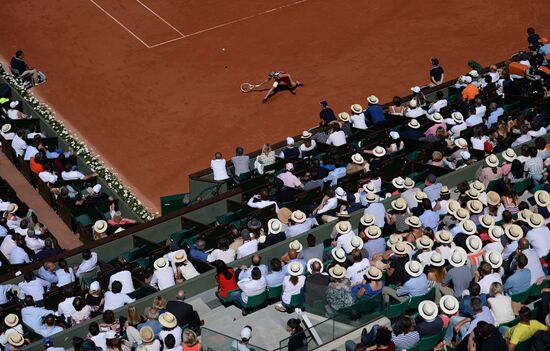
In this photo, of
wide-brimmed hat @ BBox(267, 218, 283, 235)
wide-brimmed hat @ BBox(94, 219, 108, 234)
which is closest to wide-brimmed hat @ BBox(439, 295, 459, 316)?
wide-brimmed hat @ BBox(267, 218, 283, 235)

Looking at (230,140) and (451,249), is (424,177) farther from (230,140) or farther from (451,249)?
(230,140)

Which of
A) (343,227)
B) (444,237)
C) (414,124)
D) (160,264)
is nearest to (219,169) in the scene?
(414,124)

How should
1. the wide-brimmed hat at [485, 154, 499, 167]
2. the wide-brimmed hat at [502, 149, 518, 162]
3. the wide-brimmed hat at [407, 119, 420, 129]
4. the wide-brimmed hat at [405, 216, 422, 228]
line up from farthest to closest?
the wide-brimmed hat at [407, 119, 420, 129] < the wide-brimmed hat at [502, 149, 518, 162] < the wide-brimmed hat at [485, 154, 499, 167] < the wide-brimmed hat at [405, 216, 422, 228]

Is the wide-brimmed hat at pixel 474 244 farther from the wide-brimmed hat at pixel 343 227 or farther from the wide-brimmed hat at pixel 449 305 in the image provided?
the wide-brimmed hat at pixel 343 227

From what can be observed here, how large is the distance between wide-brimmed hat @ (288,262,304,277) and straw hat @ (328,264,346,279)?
0.66 m

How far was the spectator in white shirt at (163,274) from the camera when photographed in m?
19.9

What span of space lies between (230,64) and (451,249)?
51.9 feet

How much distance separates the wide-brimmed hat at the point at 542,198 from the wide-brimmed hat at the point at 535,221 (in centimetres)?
101

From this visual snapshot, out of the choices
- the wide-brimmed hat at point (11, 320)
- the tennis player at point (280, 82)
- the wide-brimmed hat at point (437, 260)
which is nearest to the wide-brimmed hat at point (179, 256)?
the wide-brimmed hat at point (11, 320)

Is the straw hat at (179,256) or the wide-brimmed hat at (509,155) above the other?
the straw hat at (179,256)

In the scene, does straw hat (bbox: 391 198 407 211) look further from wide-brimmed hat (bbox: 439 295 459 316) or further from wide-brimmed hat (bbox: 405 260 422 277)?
wide-brimmed hat (bbox: 439 295 459 316)

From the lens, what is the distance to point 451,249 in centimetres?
1894

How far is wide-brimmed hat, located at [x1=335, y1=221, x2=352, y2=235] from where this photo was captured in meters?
20.0

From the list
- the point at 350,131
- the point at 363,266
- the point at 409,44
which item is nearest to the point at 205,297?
the point at 363,266
